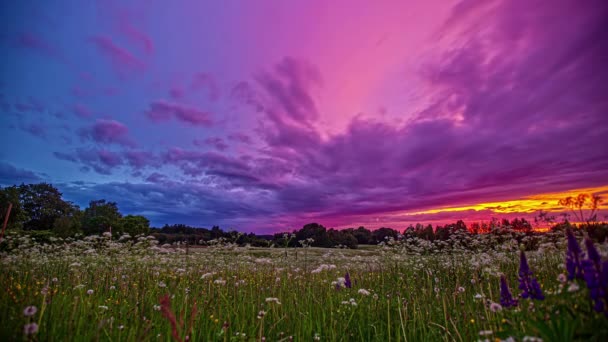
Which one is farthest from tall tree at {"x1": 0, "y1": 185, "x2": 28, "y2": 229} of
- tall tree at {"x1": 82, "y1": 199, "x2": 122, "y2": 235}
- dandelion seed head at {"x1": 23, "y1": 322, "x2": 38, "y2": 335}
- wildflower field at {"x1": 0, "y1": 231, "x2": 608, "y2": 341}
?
dandelion seed head at {"x1": 23, "y1": 322, "x2": 38, "y2": 335}

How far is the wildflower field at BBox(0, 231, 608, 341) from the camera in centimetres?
242

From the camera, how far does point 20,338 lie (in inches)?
101

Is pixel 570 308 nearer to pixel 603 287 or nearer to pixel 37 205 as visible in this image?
pixel 603 287

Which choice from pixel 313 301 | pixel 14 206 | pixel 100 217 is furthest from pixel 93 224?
pixel 313 301

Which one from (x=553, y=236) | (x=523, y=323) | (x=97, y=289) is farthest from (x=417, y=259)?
(x=97, y=289)

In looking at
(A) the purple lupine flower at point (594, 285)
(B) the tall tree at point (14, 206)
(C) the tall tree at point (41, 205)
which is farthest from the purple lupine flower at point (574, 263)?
(C) the tall tree at point (41, 205)

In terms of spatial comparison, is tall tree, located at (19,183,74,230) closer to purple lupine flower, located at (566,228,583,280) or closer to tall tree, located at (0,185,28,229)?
tall tree, located at (0,185,28,229)

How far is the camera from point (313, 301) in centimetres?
641

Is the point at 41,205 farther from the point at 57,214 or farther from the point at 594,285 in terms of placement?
the point at 594,285

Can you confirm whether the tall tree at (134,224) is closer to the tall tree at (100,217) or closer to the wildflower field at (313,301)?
the tall tree at (100,217)

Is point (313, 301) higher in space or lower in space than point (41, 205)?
lower

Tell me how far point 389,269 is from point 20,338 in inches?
425

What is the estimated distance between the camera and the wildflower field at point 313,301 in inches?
95.2

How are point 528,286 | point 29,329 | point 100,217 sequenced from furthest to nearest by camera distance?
point 100,217
point 528,286
point 29,329
